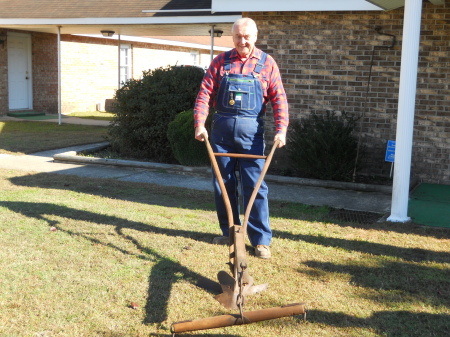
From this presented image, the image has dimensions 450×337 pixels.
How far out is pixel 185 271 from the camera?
4891 mm

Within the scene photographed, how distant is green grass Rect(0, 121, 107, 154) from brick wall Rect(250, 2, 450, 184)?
525 centimetres

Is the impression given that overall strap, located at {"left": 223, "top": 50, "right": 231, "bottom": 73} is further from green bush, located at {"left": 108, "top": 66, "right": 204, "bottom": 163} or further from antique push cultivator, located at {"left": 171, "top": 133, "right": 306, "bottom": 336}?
green bush, located at {"left": 108, "top": 66, "right": 204, "bottom": 163}

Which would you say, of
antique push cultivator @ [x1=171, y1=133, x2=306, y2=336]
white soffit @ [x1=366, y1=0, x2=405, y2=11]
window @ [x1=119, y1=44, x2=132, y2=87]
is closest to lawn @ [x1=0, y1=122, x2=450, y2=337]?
antique push cultivator @ [x1=171, y1=133, x2=306, y2=336]

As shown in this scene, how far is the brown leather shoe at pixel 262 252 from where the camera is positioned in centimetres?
529

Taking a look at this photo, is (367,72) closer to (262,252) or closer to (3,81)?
(262,252)

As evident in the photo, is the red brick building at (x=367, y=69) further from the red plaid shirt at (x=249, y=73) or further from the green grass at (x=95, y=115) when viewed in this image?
the green grass at (x=95, y=115)

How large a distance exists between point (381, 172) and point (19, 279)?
635cm

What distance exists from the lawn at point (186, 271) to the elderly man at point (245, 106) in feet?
1.70

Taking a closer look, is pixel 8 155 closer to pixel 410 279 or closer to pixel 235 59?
pixel 235 59

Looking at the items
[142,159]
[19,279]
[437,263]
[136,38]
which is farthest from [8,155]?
[136,38]

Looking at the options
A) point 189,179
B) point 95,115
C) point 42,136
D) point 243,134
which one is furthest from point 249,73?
point 95,115

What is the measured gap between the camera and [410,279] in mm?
4828

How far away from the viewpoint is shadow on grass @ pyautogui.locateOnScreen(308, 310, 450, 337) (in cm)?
387

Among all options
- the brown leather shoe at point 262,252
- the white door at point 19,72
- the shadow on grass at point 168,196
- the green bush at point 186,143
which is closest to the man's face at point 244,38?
the brown leather shoe at point 262,252
